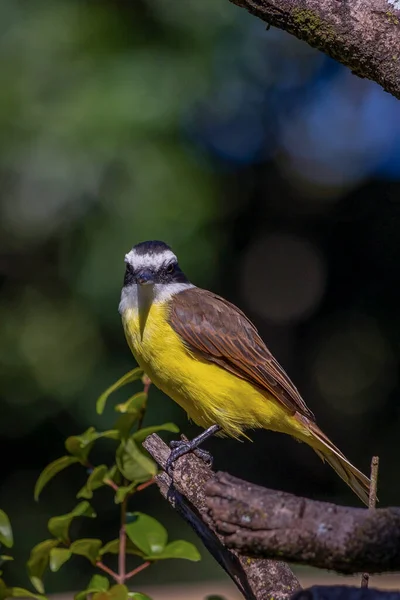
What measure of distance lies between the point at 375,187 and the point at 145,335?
3549 millimetres

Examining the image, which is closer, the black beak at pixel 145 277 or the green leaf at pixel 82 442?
the green leaf at pixel 82 442

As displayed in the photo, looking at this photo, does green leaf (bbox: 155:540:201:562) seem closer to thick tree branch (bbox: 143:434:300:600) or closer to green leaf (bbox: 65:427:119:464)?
thick tree branch (bbox: 143:434:300:600)

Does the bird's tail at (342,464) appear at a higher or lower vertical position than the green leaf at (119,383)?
lower

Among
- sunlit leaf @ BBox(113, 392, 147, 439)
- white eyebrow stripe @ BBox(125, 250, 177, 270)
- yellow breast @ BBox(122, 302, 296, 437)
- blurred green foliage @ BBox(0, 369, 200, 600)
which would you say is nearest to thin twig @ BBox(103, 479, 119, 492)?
blurred green foliage @ BBox(0, 369, 200, 600)

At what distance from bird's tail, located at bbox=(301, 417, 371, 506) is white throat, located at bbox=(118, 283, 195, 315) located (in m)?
0.78

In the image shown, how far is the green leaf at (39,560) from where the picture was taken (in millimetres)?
1939

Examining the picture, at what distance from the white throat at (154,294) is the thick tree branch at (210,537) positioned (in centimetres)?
102

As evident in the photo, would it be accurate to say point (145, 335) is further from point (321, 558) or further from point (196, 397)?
point (321, 558)

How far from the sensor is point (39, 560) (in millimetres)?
1963

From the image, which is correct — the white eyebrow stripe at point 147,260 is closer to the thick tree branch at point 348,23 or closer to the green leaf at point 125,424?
the thick tree branch at point 348,23

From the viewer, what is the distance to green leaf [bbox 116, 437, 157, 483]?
77.5 inches

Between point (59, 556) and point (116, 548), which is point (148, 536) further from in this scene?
point (59, 556)

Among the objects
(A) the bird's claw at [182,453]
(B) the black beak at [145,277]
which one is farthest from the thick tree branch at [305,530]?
(B) the black beak at [145,277]

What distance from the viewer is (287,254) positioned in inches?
270
